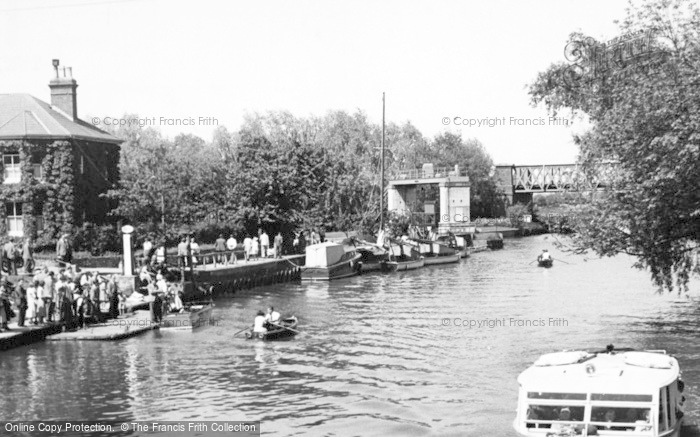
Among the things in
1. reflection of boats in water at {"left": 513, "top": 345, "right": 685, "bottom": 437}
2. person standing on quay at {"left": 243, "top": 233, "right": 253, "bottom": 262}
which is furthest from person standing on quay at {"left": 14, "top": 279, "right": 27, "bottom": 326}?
person standing on quay at {"left": 243, "top": 233, "right": 253, "bottom": 262}

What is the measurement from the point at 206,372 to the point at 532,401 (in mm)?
15101

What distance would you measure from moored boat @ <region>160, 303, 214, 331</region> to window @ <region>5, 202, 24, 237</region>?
18974 mm

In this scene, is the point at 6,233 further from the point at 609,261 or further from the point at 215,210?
the point at 609,261

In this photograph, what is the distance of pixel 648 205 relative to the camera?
1375 inches

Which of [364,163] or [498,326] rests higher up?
[364,163]

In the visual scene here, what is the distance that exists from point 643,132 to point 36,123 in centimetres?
3968

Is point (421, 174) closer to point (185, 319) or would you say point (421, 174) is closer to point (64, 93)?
point (64, 93)

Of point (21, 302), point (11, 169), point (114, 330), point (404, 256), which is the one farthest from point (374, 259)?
point (21, 302)

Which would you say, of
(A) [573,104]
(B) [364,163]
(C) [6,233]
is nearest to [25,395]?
(A) [573,104]

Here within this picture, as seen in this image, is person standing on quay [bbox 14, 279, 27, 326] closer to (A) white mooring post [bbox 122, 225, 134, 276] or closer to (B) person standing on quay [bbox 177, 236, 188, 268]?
(A) white mooring post [bbox 122, 225, 134, 276]

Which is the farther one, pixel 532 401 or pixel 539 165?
pixel 539 165

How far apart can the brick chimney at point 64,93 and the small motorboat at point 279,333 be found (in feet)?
93.6

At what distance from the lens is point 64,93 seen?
6244cm

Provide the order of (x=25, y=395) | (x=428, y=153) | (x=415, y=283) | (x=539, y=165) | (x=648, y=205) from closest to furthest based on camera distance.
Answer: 1. (x=25, y=395)
2. (x=648, y=205)
3. (x=415, y=283)
4. (x=428, y=153)
5. (x=539, y=165)
